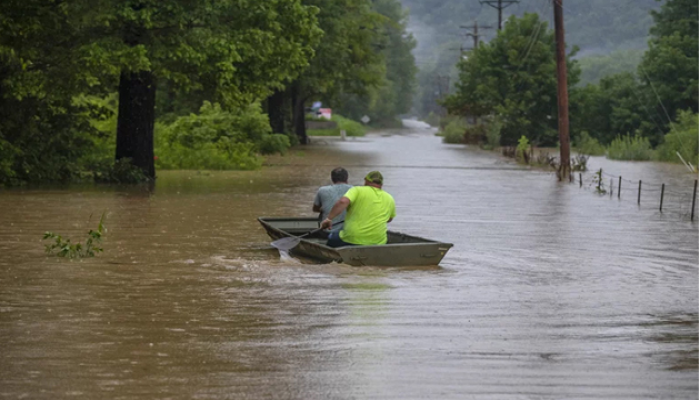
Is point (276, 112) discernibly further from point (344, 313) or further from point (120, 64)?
point (344, 313)

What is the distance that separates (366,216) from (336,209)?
40 centimetres

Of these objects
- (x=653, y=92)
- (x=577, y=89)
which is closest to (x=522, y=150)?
A: (x=653, y=92)

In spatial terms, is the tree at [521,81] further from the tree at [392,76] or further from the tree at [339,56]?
the tree at [392,76]

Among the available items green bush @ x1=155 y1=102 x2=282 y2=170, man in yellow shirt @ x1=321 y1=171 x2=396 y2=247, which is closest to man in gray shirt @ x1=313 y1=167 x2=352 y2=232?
man in yellow shirt @ x1=321 y1=171 x2=396 y2=247

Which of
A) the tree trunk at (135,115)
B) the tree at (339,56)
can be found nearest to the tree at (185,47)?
the tree trunk at (135,115)

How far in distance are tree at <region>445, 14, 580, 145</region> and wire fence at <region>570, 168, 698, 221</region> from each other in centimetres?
3253

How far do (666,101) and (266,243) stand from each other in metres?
54.1

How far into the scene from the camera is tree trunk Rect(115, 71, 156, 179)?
31.0m

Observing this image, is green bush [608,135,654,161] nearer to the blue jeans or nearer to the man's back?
the blue jeans

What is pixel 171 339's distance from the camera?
413 inches

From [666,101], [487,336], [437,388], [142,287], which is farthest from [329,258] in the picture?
[666,101]

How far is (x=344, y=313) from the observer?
12.0 m

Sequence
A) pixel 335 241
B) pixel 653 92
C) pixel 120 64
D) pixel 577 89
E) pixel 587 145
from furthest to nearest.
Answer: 1. pixel 577 89
2. pixel 653 92
3. pixel 587 145
4. pixel 120 64
5. pixel 335 241

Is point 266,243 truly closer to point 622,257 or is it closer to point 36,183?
point 622,257
